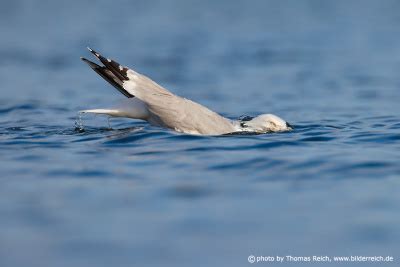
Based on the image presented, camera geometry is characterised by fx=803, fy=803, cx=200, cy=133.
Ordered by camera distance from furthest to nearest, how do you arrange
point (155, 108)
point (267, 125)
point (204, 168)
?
1. point (267, 125)
2. point (155, 108)
3. point (204, 168)

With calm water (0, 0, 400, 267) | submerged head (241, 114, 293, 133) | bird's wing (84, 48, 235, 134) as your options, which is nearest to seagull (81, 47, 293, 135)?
bird's wing (84, 48, 235, 134)

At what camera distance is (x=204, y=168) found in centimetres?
820

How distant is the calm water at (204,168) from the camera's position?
584 cm

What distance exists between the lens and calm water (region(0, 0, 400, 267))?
230 inches

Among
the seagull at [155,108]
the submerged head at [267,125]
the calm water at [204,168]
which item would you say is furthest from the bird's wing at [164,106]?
the submerged head at [267,125]

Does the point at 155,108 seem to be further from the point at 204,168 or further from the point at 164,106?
the point at 204,168

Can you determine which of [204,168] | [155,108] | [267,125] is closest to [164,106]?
[155,108]

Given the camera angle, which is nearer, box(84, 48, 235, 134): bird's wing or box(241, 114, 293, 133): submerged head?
box(84, 48, 235, 134): bird's wing

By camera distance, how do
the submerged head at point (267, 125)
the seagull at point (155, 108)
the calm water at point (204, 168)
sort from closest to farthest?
1. the calm water at point (204, 168)
2. the seagull at point (155, 108)
3. the submerged head at point (267, 125)

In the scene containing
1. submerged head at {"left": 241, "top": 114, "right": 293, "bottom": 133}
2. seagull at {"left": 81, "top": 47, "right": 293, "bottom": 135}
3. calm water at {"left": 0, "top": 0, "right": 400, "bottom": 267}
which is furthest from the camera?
submerged head at {"left": 241, "top": 114, "right": 293, "bottom": 133}

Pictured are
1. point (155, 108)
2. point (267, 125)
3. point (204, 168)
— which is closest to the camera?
point (204, 168)

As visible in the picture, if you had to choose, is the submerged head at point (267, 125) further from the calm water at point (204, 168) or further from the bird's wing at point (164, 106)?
the bird's wing at point (164, 106)

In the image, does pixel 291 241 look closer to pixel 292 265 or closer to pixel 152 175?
pixel 292 265

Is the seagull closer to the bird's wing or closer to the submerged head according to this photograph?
the bird's wing
